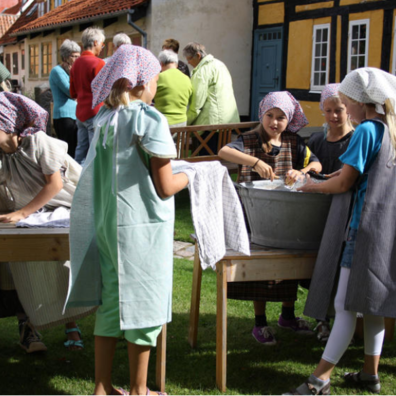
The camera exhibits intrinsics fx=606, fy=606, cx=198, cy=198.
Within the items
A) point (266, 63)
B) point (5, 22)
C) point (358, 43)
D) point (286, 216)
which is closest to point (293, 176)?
point (286, 216)

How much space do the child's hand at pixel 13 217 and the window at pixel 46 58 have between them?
79.4 feet

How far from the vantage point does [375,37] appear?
12359mm

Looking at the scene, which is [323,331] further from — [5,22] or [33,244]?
[5,22]

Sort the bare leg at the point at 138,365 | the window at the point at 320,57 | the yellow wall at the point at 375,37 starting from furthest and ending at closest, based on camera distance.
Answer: the window at the point at 320,57
the yellow wall at the point at 375,37
the bare leg at the point at 138,365

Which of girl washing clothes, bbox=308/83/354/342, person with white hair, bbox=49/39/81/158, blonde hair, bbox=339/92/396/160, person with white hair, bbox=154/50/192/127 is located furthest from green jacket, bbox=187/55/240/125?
blonde hair, bbox=339/92/396/160


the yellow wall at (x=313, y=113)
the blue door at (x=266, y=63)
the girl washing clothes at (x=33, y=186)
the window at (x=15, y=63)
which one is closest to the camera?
the girl washing clothes at (x=33, y=186)

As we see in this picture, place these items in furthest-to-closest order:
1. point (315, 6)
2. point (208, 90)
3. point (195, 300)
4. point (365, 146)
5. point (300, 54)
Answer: point (300, 54) → point (315, 6) → point (208, 90) → point (195, 300) → point (365, 146)

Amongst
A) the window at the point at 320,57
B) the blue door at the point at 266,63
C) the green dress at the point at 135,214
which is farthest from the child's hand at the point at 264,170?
the blue door at the point at 266,63

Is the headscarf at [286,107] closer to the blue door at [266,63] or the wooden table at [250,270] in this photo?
the wooden table at [250,270]

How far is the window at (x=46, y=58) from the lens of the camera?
2609 centimetres

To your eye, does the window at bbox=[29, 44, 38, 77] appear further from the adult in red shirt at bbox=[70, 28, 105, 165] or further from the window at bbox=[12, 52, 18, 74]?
the adult in red shirt at bbox=[70, 28, 105, 165]

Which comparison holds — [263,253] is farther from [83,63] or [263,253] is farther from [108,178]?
[83,63]

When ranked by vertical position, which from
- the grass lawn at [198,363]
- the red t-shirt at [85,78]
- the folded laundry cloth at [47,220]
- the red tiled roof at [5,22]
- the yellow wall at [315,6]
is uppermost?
the red tiled roof at [5,22]

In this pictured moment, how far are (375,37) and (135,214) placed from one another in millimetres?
11114
